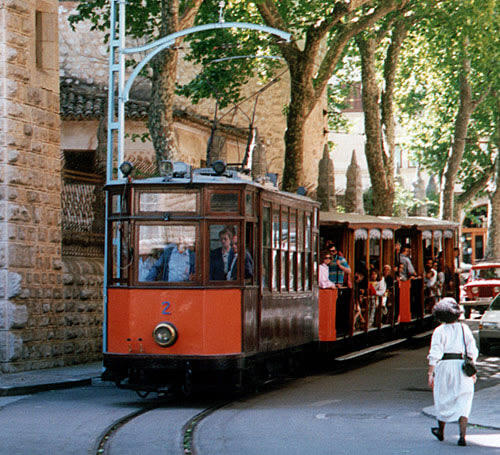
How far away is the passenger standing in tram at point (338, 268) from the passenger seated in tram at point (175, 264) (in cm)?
705

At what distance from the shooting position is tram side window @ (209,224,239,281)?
1631cm

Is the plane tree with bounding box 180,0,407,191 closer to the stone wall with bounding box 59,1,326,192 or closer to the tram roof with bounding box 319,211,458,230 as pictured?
the tram roof with bounding box 319,211,458,230

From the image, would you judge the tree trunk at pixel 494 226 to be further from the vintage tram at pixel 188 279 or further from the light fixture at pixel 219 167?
the light fixture at pixel 219 167

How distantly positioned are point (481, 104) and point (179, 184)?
38.4 meters

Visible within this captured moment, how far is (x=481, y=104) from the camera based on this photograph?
5291 cm

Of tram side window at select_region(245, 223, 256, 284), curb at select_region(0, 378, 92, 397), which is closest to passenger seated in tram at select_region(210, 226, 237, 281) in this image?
tram side window at select_region(245, 223, 256, 284)

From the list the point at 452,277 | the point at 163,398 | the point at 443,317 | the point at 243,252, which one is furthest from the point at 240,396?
the point at 452,277

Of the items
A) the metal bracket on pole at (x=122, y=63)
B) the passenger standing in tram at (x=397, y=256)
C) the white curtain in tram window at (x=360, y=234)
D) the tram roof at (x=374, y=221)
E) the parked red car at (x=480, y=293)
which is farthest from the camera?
the parked red car at (x=480, y=293)

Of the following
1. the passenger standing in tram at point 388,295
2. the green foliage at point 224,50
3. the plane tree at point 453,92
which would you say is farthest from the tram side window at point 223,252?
the plane tree at point 453,92

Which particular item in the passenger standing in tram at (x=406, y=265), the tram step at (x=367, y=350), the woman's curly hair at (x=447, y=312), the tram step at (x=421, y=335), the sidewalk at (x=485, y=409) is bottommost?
the sidewalk at (x=485, y=409)

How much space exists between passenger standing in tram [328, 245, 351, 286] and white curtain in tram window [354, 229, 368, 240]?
91 cm

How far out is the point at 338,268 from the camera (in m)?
23.2

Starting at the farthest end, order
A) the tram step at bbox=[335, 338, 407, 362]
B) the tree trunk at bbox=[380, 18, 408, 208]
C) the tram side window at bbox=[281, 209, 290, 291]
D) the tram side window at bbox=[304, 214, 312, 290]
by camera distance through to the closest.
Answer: the tree trunk at bbox=[380, 18, 408, 208] < the tram step at bbox=[335, 338, 407, 362] < the tram side window at bbox=[304, 214, 312, 290] < the tram side window at bbox=[281, 209, 290, 291]

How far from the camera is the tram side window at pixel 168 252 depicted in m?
16.2
